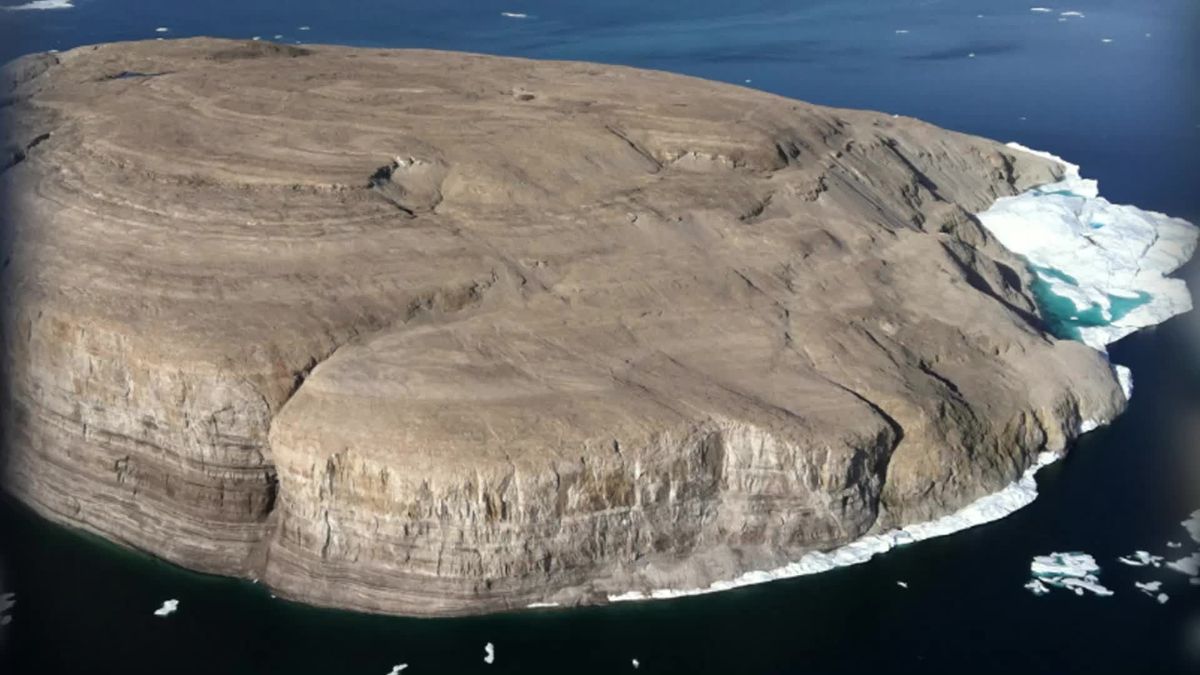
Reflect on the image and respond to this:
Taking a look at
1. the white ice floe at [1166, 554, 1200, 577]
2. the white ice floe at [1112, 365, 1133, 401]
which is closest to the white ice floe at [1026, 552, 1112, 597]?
the white ice floe at [1166, 554, 1200, 577]

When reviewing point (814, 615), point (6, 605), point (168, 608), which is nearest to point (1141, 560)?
point (814, 615)

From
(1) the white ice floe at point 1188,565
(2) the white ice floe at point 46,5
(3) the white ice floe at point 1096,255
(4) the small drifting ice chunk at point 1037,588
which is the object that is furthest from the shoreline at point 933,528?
(2) the white ice floe at point 46,5

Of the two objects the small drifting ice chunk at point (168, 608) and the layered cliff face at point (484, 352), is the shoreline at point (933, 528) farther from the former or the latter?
the small drifting ice chunk at point (168, 608)

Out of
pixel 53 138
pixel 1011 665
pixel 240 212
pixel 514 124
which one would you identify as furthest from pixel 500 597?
pixel 53 138

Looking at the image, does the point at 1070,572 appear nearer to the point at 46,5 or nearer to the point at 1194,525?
the point at 1194,525

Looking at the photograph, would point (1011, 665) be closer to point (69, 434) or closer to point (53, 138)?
point (69, 434)

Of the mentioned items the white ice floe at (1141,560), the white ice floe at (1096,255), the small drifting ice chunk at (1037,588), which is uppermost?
the white ice floe at (1096,255)
